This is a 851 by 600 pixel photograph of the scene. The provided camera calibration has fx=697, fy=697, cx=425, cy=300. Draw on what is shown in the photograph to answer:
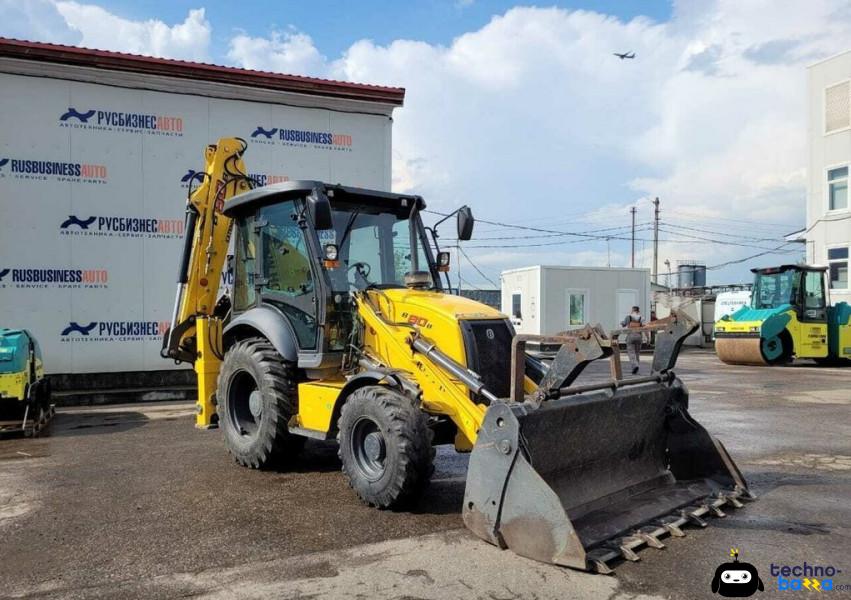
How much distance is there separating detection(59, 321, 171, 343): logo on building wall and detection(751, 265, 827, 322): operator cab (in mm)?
16435

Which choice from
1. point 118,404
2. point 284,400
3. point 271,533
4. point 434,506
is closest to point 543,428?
point 434,506

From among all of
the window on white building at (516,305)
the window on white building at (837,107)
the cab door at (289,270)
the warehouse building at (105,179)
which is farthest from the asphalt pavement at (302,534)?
the window on white building at (837,107)

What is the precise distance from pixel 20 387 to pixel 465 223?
5809 mm

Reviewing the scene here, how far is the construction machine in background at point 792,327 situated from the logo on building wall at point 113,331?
49.6 ft

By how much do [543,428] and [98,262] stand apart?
386 inches

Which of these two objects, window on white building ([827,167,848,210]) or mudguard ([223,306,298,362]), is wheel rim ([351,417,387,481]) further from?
window on white building ([827,167,848,210])

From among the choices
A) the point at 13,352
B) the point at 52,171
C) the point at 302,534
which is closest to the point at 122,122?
the point at 52,171

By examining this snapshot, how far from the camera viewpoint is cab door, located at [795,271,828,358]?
A: 19.2 m

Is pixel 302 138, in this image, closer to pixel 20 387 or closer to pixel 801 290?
pixel 20 387

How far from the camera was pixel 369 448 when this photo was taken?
5098 millimetres

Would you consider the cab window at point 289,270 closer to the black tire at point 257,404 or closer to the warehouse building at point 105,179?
the black tire at point 257,404

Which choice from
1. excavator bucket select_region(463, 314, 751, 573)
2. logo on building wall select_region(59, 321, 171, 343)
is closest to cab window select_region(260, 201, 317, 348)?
excavator bucket select_region(463, 314, 751, 573)

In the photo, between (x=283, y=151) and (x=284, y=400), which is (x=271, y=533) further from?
(x=283, y=151)

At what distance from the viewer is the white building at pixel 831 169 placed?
23.5 metres
